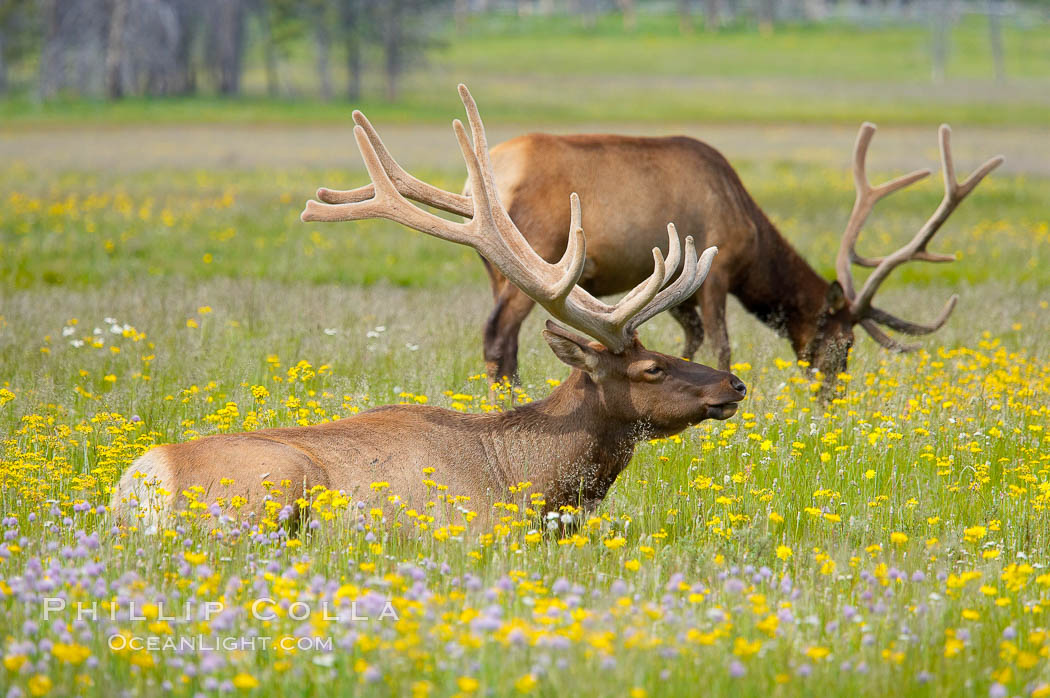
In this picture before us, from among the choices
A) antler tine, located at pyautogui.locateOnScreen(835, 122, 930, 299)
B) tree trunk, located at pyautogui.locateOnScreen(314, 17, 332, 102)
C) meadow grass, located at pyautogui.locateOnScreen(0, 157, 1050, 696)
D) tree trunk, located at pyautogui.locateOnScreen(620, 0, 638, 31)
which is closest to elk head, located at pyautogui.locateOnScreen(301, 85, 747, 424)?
meadow grass, located at pyautogui.locateOnScreen(0, 157, 1050, 696)

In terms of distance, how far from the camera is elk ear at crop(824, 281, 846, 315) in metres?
9.05

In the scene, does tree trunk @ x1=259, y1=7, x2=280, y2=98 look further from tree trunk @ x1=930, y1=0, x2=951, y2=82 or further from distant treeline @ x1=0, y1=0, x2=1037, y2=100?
tree trunk @ x1=930, y1=0, x2=951, y2=82

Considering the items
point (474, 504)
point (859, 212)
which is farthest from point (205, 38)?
point (474, 504)

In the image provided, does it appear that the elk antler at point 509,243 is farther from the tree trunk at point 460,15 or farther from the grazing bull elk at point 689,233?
the tree trunk at point 460,15

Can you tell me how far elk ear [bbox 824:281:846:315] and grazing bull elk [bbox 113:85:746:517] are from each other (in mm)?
3333

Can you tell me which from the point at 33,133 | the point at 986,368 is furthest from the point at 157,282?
the point at 33,133

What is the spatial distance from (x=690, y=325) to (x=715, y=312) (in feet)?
1.36

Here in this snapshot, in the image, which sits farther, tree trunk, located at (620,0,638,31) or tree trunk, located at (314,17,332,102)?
tree trunk, located at (620,0,638,31)

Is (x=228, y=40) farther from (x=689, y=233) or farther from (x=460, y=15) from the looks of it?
(x=689, y=233)

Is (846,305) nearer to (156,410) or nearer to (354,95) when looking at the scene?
(156,410)

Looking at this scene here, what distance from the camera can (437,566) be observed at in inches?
185

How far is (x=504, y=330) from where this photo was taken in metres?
8.32

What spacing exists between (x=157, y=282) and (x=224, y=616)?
9890mm

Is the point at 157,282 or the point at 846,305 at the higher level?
the point at 846,305
